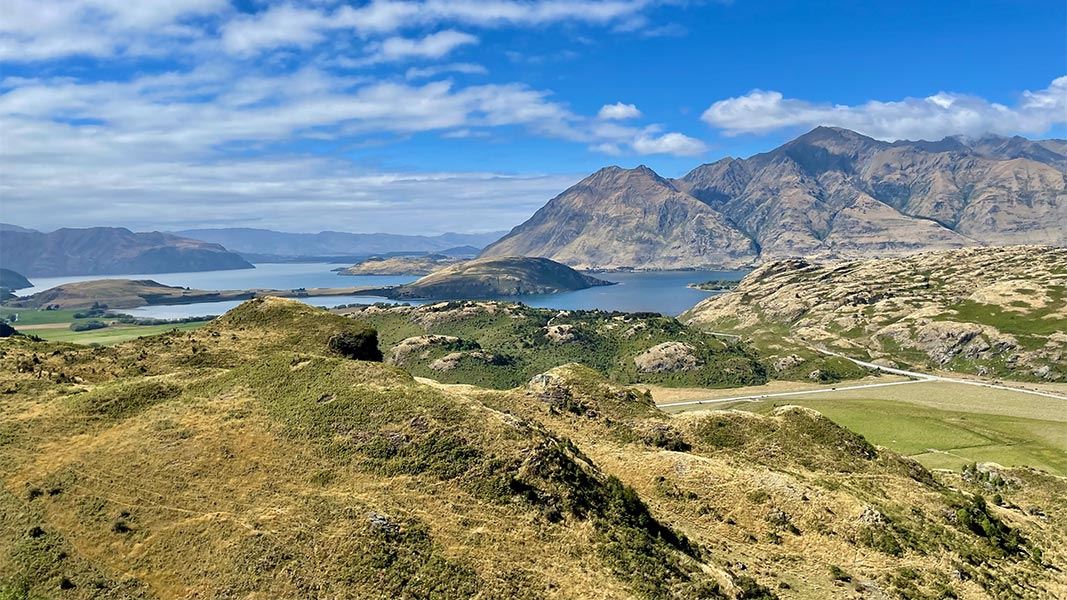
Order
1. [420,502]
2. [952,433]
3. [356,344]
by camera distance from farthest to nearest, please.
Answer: [952,433] → [356,344] → [420,502]

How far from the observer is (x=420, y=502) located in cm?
4944

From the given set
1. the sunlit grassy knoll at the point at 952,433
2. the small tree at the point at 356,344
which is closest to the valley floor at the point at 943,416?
the sunlit grassy knoll at the point at 952,433

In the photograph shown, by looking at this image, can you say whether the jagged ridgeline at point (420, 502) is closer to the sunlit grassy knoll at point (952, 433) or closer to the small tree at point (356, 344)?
the small tree at point (356, 344)

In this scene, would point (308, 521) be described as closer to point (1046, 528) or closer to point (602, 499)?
point (602, 499)

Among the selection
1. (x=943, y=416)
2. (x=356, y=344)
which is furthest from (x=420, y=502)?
(x=943, y=416)

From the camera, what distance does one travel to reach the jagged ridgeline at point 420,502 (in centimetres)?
4391

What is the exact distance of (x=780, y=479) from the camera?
64500 mm

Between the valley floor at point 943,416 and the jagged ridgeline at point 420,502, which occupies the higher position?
the jagged ridgeline at point 420,502

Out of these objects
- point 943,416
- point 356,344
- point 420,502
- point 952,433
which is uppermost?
point 356,344

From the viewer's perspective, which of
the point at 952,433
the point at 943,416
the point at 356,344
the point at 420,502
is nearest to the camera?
the point at 420,502

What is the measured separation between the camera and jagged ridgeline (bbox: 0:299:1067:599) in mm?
43906

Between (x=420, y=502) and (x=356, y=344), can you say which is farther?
(x=356, y=344)

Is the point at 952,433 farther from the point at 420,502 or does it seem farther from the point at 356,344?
the point at 420,502

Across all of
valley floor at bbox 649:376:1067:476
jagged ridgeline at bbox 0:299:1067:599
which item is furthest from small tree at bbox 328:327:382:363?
valley floor at bbox 649:376:1067:476
